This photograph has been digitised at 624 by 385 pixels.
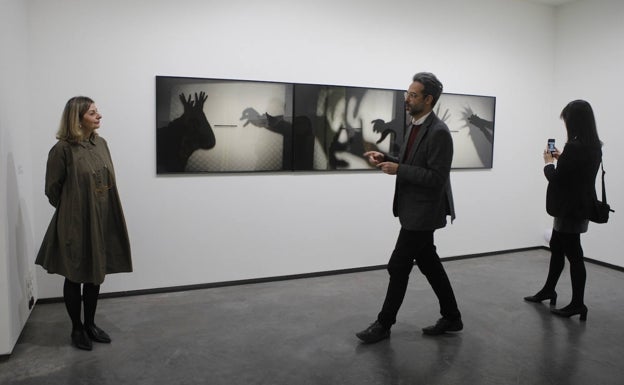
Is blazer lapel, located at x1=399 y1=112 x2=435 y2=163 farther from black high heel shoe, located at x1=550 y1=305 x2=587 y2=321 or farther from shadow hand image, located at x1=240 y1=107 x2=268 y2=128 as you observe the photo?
black high heel shoe, located at x1=550 y1=305 x2=587 y2=321

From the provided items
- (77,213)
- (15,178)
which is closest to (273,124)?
(77,213)

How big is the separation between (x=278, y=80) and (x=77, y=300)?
230 centimetres

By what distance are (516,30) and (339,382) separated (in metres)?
4.37

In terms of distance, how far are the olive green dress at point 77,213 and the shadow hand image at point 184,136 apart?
2.98ft

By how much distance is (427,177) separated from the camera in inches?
110

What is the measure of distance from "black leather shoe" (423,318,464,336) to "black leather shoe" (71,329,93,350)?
2.08 meters

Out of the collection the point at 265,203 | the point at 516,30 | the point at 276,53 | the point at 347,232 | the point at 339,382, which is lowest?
the point at 339,382

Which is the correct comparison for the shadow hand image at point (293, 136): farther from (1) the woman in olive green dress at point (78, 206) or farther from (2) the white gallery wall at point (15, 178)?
(2) the white gallery wall at point (15, 178)

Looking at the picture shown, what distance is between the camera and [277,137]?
418 centimetres

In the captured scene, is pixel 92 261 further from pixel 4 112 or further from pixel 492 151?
pixel 492 151

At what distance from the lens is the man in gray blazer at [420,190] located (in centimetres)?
283

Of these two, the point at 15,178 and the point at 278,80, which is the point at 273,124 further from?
the point at 15,178

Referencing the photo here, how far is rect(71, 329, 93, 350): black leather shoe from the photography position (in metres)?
2.88

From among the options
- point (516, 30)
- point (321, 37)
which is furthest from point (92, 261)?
point (516, 30)
